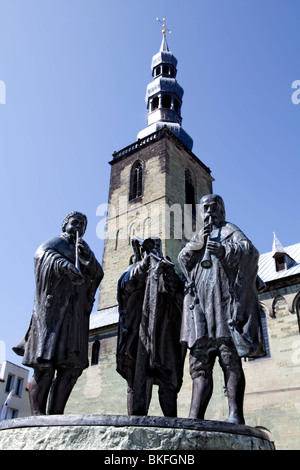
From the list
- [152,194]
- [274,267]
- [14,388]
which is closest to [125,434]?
[274,267]

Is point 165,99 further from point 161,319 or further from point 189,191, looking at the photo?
point 161,319

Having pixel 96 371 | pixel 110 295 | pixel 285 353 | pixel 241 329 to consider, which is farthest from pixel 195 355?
pixel 110 295

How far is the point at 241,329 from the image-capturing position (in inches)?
159

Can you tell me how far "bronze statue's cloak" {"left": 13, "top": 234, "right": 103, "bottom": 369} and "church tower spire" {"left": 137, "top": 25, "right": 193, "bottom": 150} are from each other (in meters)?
31.7

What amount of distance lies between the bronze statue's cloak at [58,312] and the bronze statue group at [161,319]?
0.4 inches

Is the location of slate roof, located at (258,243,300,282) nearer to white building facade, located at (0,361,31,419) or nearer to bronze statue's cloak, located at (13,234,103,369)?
bronze statue's cloak, located at (13,234,103,369)

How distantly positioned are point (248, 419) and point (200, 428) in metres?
15.6

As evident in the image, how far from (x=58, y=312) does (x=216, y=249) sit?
1.81 meters

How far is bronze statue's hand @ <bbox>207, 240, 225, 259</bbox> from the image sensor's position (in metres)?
4.39

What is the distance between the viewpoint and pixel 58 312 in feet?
15.0

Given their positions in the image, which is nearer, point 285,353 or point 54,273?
point 54,273

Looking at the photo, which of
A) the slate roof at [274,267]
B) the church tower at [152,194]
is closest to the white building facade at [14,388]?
the church tower at [152,194]
